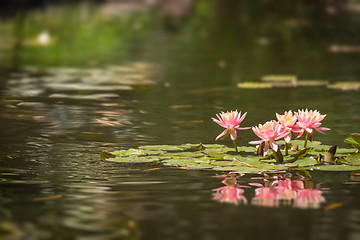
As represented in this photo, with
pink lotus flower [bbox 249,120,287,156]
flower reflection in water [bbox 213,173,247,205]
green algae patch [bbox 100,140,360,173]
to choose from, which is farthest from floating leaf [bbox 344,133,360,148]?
flower reflection in water [bbox 213,173,247,205]

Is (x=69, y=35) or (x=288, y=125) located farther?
(x=69, y=35)

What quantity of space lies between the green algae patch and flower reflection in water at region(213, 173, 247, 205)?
239mm

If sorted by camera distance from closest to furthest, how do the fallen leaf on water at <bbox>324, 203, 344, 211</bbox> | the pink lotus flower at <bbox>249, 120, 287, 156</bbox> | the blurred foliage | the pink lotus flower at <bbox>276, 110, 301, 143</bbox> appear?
1. the fallen leaf on water at <bbox>324, 203, 344, 211</bbox>
2. the pink lotus flower at <bbox>249, 120, 287, 156</bbox>
3. the pink lotus flower at <bbox>276, 110, 301, 143</bbox>
4. the blurred foliage

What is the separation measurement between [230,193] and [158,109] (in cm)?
361

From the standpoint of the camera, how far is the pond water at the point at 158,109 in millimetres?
3625

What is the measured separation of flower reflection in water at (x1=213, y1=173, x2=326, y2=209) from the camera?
3.92m

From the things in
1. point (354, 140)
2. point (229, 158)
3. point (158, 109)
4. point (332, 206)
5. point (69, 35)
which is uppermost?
point (69, 35)

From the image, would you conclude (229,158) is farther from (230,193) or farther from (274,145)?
(230,193)

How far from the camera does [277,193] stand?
4.12 meters

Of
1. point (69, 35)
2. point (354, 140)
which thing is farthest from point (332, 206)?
point (69, 35)

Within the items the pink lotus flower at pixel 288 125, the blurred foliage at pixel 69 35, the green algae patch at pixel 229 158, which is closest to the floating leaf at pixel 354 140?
the green algae patch at pixel 229 158

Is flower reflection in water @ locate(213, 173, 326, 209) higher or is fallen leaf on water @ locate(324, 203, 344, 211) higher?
flower reflection in water @ locate(213, 173, 326, 209)

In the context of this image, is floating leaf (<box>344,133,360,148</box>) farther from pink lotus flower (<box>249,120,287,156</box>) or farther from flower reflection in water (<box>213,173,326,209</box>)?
flower reflection in water (<box>213,173,326,209</box>)

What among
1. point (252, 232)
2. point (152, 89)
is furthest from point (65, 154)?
point (152, 89)
